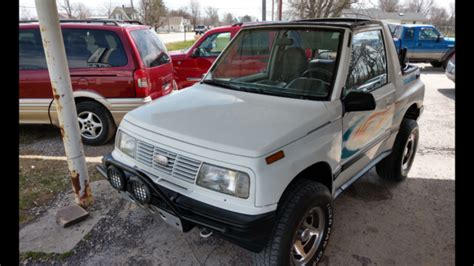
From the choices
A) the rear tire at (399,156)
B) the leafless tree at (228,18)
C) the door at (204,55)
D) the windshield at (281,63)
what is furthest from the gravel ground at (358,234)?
the leafless tree at (228,18)

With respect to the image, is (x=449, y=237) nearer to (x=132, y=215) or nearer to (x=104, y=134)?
(x=132, y=215)

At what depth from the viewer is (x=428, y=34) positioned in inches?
544

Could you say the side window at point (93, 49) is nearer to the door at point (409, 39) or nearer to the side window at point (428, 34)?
the door at point (409, 39)

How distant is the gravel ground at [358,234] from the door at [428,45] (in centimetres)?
1147

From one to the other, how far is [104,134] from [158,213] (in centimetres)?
324

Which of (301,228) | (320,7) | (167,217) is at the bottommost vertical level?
(301,228)

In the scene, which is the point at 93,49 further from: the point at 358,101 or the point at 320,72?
the point at 358,101

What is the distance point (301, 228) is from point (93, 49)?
4.23m

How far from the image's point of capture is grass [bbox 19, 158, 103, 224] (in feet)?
11.6

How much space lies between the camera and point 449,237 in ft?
9.89

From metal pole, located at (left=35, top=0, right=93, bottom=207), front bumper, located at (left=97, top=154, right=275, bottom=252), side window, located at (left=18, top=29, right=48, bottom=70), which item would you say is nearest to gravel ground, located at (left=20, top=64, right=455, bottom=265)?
metal pole, located at (left=35, top=0, right=93, bottom=207)

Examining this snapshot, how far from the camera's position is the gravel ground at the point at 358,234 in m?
2.73

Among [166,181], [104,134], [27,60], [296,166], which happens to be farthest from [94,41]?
[296,166]

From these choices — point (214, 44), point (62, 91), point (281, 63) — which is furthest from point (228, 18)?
point (62, 91)
